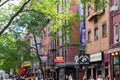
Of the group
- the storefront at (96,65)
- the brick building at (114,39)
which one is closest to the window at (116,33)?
the brick building at (114,39)

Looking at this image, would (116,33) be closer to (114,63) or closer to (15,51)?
(114,63)

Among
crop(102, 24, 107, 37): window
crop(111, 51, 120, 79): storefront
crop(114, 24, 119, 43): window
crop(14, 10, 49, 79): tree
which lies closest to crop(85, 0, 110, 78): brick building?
crop(102, 24, 107, 37): window

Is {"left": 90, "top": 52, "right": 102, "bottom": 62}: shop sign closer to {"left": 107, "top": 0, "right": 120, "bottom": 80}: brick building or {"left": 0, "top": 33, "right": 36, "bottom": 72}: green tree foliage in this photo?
{"left": 107, "top": 0, "right": 120, "bottom": 80}: brick building

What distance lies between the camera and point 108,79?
42.8m

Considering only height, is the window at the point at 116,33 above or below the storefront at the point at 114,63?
above

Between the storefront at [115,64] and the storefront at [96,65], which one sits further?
the storefront at [96,65]

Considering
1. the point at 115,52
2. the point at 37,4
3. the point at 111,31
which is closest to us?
the point at 37,4

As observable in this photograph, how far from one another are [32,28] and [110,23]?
11.8 m

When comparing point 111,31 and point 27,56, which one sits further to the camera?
point 27,56

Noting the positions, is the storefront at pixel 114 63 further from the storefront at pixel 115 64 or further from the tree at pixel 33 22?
the tree at pixel 33 22

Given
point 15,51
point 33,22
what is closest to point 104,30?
point 33,22

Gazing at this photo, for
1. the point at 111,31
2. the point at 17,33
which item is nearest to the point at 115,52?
the point at 111,31

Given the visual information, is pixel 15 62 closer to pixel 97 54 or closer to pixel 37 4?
pixel 97 54

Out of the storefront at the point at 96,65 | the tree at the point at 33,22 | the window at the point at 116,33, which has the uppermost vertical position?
the tree at the point at 33,22
